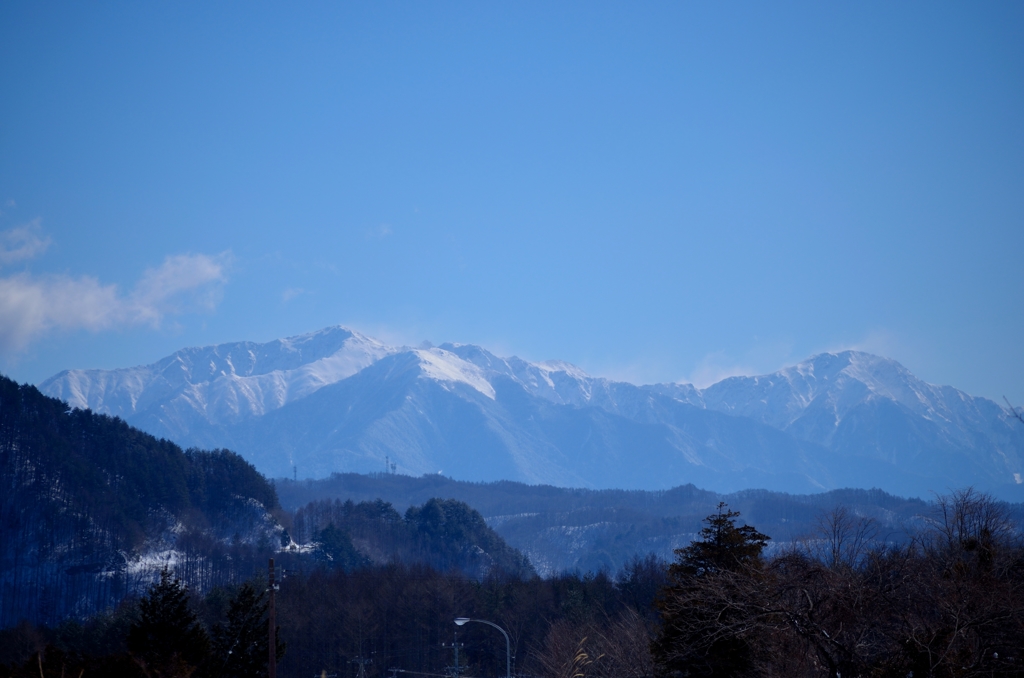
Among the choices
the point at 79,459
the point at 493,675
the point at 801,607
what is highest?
the point at 79,459

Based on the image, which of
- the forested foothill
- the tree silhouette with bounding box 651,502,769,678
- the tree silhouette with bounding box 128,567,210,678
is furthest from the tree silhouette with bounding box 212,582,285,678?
the tree silhouette with bounding box 651,502,769,678

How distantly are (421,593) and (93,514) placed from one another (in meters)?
88.3

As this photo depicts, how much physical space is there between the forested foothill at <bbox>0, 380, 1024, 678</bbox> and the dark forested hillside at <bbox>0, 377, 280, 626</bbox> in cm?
37

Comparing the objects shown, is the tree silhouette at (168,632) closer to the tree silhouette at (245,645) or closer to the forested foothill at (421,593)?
the forested foothill at (421,593)

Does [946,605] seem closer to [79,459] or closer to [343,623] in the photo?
[343,623]

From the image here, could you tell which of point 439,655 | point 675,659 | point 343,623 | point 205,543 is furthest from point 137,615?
point 205,543

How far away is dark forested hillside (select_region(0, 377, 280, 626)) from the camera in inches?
6019

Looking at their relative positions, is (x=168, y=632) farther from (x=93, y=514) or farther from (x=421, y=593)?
(x=93, y=514)

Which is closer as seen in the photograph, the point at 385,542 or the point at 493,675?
the point at 493,675

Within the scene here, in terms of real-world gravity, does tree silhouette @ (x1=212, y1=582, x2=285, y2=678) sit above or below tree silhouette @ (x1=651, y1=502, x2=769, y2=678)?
below

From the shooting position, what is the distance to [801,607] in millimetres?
20359

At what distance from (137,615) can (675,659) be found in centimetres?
6324

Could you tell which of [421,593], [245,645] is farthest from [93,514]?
[245,645]

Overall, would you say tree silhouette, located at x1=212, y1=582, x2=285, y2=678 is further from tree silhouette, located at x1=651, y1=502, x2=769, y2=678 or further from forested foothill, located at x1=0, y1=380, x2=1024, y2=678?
tree silhouette, located at x1=651, y1=502, x2=769, y2=678
